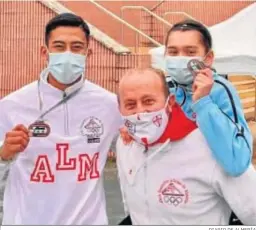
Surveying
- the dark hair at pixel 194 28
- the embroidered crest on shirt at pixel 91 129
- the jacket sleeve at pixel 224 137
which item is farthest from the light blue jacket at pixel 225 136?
the embroidered crest on shirt at pixel 91 129

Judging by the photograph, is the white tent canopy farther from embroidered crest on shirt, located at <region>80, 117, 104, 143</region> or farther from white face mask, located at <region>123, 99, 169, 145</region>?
white face mask, located at <region>123, 99, 169, 145</region>

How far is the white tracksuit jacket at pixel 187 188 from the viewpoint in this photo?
242 centimetres

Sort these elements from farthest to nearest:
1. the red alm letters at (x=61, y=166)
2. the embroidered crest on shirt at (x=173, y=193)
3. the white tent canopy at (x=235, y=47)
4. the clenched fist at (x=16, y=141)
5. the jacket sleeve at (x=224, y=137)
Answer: the white tent canopy at (x=235, y=47), the red alm letters at (x=61, y=166), the clenched fist at (x=16, y=141), the embroidered crest on shirt at (x=173, y=193), the jacket sleeve at (x=224, y=137)

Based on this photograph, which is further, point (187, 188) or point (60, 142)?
point (60, 142)

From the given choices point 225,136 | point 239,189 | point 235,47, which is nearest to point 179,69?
point 225,136

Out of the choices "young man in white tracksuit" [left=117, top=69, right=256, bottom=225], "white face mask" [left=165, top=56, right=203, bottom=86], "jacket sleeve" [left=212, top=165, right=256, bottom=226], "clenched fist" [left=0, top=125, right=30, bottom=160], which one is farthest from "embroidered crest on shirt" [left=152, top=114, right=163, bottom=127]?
"clenched fist" [left=0, top=125, right=30, bottom=160]

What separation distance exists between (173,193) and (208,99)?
1.22 ft

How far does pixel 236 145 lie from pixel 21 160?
3.61 ft

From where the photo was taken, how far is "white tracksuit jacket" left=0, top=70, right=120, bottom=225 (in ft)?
10.00

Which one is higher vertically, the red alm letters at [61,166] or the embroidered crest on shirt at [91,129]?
the embroidered crest on shirt at [91,129]

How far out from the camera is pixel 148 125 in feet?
8.22

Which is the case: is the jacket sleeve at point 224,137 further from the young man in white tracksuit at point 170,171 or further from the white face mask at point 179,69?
the white face mask at point 179,69

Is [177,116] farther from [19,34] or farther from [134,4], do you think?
[134,4]

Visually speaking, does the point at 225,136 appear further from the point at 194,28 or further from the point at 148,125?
the point at 194,28
